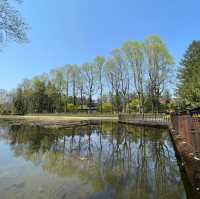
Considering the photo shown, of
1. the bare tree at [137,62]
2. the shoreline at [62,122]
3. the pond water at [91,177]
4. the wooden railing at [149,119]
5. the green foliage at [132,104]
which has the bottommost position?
the shoreline at [62,122]

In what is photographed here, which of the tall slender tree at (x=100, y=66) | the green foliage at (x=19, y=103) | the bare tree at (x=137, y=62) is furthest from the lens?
the green foliage at (x=19, y=103)

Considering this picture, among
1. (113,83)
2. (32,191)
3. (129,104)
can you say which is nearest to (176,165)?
(32,191)

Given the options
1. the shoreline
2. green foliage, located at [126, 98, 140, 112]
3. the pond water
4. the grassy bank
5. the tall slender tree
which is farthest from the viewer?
green foliage, located at [126, 98, 140, 112]

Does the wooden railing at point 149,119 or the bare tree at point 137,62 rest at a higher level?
the bare tree at point 137,62

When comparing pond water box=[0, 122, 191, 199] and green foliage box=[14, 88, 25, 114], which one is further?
green foliage box=[14, 88, 25, 114]

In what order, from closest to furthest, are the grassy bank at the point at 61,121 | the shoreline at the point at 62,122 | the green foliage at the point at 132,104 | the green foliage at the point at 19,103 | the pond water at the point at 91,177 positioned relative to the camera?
1. the pond water at the point at 91,177
2. the shoreline at the point at 62,122
3. the grassy bank at the point at 61,121
4. the green foliage at the point at 132,104
5. the green foliage at the point at 19,103

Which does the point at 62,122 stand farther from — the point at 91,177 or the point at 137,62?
the point at 91,177

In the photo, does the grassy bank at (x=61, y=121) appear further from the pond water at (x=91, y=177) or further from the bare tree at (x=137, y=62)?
the pond water at (x=91, y=177)

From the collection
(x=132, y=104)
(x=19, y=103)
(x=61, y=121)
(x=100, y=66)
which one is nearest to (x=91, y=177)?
(x=61, y=121)

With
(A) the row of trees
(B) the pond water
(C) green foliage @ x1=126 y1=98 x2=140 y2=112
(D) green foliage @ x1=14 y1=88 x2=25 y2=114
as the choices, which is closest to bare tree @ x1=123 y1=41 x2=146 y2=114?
(A) the row of trees

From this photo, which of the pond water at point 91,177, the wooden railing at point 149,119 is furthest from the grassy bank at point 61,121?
the pond water at point 91,177

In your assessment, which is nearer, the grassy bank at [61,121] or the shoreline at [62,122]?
the shoreline at [62,122]

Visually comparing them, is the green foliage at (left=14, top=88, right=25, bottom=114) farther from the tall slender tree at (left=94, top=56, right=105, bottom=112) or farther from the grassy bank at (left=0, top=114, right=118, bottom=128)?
the tall slender tree at (left=94, top=56, right=105, bottom=112)

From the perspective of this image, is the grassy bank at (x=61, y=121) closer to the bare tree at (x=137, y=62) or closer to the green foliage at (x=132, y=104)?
the bare tree at (x=137, y=62)
